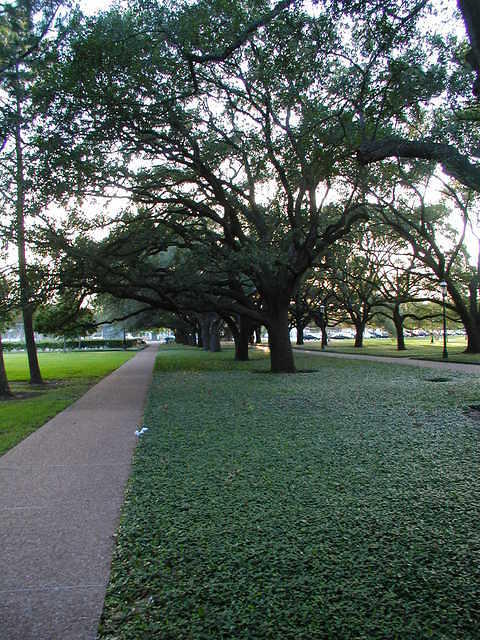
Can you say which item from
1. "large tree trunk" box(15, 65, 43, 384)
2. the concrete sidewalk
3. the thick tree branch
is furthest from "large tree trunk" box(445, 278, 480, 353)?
the thick tree branch

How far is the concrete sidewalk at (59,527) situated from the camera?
279 cm

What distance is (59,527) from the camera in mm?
4105

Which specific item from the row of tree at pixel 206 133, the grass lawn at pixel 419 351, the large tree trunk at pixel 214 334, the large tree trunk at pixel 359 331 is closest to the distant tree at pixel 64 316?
the row of tree at pixel 206 133

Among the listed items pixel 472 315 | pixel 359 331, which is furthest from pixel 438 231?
pixel 359 331

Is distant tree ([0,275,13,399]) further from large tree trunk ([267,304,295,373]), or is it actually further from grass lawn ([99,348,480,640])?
grass lawn ([99,348,480,640])

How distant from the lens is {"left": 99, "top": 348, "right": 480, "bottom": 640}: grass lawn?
269cm

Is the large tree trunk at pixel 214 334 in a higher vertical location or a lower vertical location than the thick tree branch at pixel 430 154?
lower

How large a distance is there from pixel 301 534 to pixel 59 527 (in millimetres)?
1936

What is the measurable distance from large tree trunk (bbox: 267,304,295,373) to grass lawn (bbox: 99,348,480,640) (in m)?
10.5

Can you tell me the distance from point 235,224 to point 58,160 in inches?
296

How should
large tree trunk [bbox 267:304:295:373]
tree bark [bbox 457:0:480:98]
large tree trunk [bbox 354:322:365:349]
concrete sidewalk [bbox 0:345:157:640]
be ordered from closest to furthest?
concrete sidewalk [bbox 0:345:157:640] < tree bark [bbox 457:0:480:98] < large tree trunk [bbox 267:304:295:373] < large tree trunk [bbox 354:322:365:349]

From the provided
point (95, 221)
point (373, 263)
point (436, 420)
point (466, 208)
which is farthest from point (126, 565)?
point (373, 263)

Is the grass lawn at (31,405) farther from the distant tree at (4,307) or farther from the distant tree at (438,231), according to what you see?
the distant tree at (438,231)

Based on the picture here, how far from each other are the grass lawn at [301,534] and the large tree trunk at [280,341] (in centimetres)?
1047
